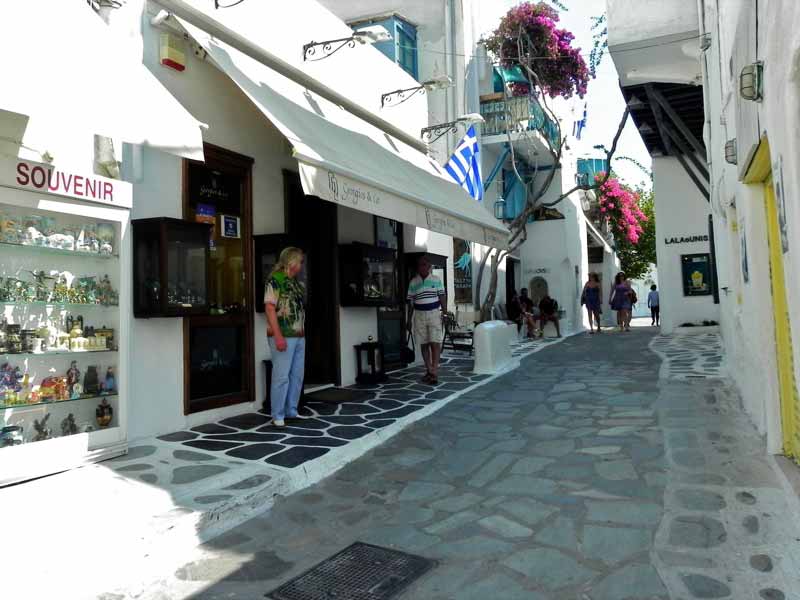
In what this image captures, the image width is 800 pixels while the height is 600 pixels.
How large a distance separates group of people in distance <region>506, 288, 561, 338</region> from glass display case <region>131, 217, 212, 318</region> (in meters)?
11.6

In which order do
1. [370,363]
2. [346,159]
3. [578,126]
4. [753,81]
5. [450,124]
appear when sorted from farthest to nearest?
[578,126], [450,124], [370,363], [346,159], [753,81]

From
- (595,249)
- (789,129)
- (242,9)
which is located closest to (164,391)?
(242,9)

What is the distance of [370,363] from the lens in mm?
8672

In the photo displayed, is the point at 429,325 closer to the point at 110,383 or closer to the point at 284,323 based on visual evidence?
the point at 284,323

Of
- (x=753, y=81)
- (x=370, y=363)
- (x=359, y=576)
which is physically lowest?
(x=359, y=576)

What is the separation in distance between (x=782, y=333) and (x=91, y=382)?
18.1ft

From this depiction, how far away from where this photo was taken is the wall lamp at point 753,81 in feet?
12.0

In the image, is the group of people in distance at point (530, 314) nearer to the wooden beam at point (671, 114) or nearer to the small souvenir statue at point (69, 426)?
the wooden beam at point (671, 114)

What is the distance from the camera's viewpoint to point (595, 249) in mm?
30906

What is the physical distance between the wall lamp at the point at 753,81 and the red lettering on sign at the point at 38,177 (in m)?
4.90

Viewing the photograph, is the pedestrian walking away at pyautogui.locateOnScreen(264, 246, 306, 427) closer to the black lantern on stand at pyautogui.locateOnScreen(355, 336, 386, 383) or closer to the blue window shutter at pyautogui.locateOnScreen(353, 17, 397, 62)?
the black lantern on stand at pyautogui.locateOnScreen(355, 336, 386, 383)

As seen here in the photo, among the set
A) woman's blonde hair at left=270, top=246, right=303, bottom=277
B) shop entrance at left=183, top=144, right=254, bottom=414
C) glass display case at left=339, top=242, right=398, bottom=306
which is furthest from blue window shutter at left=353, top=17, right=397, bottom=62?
woman's blonde hair at left=270, top=246, right=303, bottom=277

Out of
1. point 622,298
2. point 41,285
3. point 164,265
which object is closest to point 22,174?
point 41,285

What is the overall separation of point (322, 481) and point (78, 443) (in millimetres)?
1854
